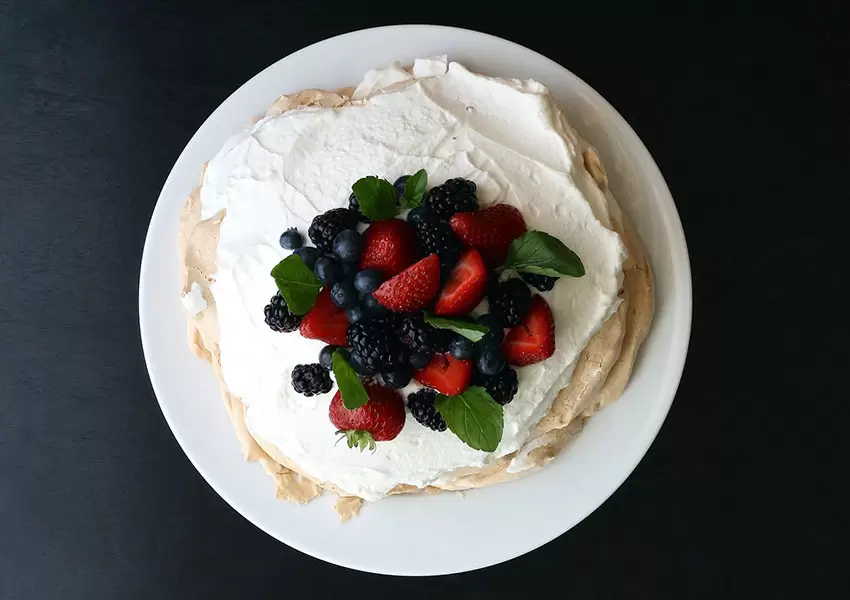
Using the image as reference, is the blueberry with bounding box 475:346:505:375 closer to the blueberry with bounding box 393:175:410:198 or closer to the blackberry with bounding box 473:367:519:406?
the blackberry with bounding box 473:367:519:406

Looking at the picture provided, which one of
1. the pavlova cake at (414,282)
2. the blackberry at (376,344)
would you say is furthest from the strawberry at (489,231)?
the blackberry at (376,344)

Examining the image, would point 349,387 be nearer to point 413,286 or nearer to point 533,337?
point 413,286

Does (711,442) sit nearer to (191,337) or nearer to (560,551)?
(560,551)

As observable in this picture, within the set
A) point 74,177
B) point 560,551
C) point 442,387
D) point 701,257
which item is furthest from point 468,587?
point 74,177

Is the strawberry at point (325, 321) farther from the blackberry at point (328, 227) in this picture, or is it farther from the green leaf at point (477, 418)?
the green leaf at point (477, 418)

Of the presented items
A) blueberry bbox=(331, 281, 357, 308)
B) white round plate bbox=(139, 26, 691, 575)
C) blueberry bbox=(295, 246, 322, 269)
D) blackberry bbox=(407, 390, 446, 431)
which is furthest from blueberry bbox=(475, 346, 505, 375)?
white round plate bbox=(139, 26, 691, 575)

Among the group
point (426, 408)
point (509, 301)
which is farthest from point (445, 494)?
point (509, 301)
